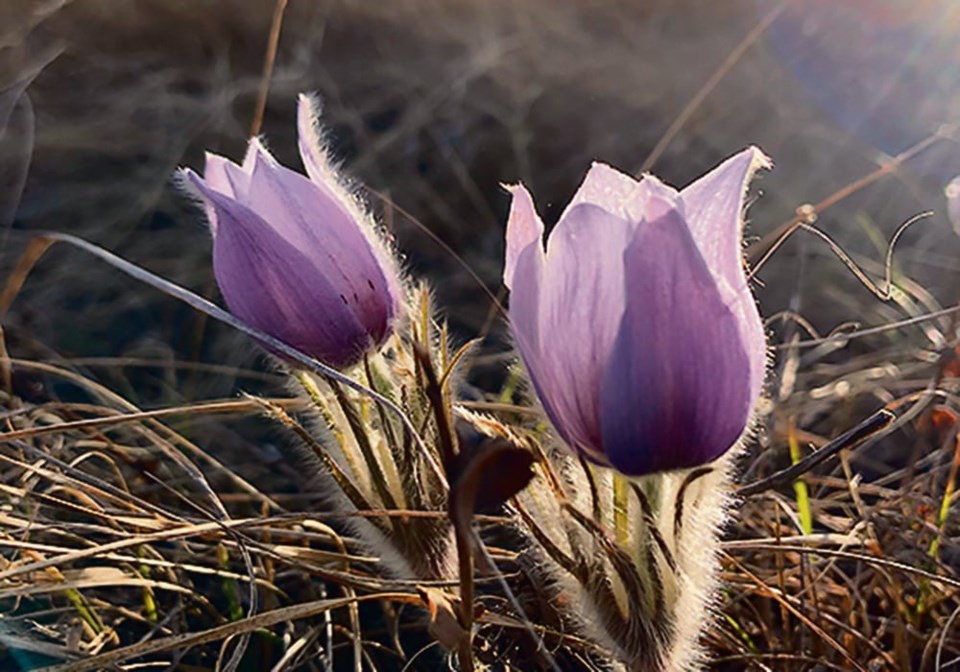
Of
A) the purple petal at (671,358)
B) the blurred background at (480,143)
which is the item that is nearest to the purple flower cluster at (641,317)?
the purple petal at (671,358)

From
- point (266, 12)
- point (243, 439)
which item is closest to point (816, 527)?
point (243, 439)

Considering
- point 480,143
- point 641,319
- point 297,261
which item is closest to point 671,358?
point 641,319

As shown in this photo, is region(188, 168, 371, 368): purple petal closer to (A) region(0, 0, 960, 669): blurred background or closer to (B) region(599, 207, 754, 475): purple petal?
(B) region(599, 207, 754, 475): purple petal

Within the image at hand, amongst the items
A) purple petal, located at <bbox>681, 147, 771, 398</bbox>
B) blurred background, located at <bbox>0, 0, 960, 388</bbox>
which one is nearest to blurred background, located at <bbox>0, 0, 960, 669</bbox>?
blurred background, located at <bbox>0, 0, 960, 388</bbox>

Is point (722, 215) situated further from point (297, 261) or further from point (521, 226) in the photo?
point (297, 261)

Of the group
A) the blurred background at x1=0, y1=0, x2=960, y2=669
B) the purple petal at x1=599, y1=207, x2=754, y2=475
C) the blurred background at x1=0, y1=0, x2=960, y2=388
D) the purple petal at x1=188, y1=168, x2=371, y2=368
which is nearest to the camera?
the purple petal at x1=599, y1=207, x2=754, y2=475

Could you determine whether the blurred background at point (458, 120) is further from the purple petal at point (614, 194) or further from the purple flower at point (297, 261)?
the purple petal at point (614, 194)
